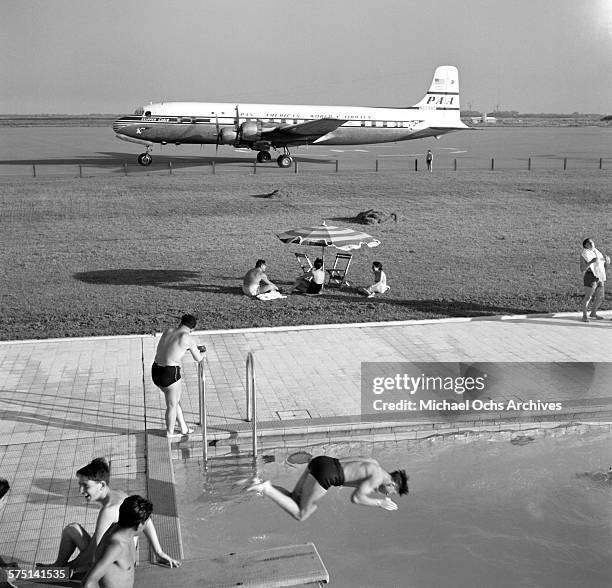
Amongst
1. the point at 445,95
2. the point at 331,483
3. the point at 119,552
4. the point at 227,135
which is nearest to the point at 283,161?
the point at 227,135

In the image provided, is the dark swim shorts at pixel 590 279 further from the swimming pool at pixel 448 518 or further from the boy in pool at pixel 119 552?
the boy in pool at pixel 119 552

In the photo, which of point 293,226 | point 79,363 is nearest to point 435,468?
point 79,363

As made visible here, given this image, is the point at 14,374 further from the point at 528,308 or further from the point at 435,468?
the point at 528,308

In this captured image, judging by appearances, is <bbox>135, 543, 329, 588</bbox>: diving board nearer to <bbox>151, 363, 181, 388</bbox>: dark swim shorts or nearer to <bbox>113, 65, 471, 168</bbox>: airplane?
<bbox>151, 363, 181, 388</bbox>: dark swim shorts

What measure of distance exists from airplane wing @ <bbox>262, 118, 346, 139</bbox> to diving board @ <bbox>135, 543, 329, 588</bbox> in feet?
125

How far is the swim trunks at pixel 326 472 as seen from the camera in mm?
6262

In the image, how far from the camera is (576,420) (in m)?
9.88

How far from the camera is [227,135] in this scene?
A: 4228 centimetres

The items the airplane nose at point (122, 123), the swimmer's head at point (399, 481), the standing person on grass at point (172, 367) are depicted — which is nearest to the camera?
the swimmer's head at point (399, 481)

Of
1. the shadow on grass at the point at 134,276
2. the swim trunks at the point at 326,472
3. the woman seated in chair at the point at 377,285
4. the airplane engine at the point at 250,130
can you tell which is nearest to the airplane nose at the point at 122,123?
the airplane engine at the point at 250,130

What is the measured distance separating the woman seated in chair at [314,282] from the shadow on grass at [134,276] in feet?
10.3

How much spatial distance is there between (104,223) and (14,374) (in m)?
15.0

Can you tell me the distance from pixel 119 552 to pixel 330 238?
10.9 m

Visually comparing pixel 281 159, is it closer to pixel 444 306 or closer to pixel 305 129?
pixel 305 129
